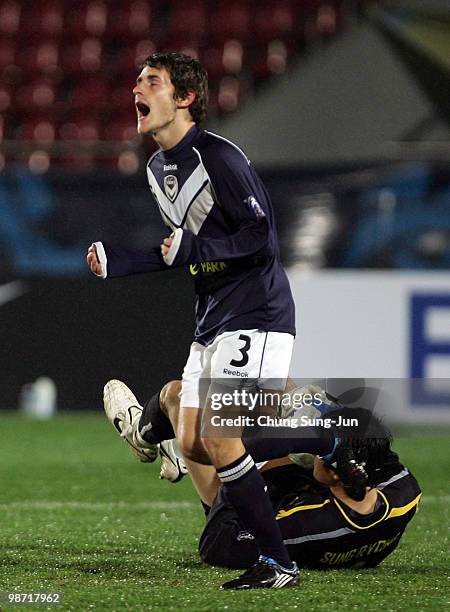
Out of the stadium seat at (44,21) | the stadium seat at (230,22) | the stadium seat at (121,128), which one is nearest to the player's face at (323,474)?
the stadium seat at (121,128)

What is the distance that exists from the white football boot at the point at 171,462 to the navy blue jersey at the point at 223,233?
0.71 m

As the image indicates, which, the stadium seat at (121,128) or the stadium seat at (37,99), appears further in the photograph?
the stadium seat at (37,99)

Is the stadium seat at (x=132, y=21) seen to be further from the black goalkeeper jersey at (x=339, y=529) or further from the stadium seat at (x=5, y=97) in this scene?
the black goalkeeper jersey at (x=339, y=529)

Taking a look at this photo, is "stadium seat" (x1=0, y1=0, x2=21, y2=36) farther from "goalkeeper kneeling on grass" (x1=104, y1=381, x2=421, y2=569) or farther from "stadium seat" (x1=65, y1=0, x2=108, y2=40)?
"goalkeeper kneeling on grass" (x1=104, y1=381, x2=421, y2=569)

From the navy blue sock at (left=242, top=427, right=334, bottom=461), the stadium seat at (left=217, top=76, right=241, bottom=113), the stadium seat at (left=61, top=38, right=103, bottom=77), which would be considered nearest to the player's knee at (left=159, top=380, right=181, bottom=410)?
the navy blue sock at (left=242, top=427, right=334, bottom=461)

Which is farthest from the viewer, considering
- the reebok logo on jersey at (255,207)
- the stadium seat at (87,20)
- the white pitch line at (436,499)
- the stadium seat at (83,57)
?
the stadium seat at (87,20)

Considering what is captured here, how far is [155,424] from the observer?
4.53 m

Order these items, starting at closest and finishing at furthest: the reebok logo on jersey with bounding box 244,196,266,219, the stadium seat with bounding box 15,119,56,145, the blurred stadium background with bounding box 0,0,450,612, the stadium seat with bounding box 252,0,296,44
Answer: the reebok logo on jersey with bounding box 244,196,266,219 < the blurred stadium background with bounding box 0,0,450,612 < the stadium seat with bounding box 15,119,56,145 < the stadium seat with bounding box 252,0,296,44

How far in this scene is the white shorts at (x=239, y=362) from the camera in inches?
154

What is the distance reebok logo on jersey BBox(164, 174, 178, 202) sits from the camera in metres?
4.05

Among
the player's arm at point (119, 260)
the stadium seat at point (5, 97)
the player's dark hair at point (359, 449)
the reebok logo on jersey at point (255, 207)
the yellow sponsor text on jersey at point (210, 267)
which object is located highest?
the reebok logo on jersey at point (255, 207)

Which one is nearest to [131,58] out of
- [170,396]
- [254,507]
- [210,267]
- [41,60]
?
[41,60]

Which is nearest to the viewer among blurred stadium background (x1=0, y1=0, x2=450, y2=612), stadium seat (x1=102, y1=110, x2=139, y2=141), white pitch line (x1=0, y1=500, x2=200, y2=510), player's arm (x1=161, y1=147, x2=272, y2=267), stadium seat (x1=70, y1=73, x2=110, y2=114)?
player's arm (x1=161, y1=147, x2=272, y2=267)

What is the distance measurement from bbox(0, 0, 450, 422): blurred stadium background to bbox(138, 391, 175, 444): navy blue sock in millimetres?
2891
